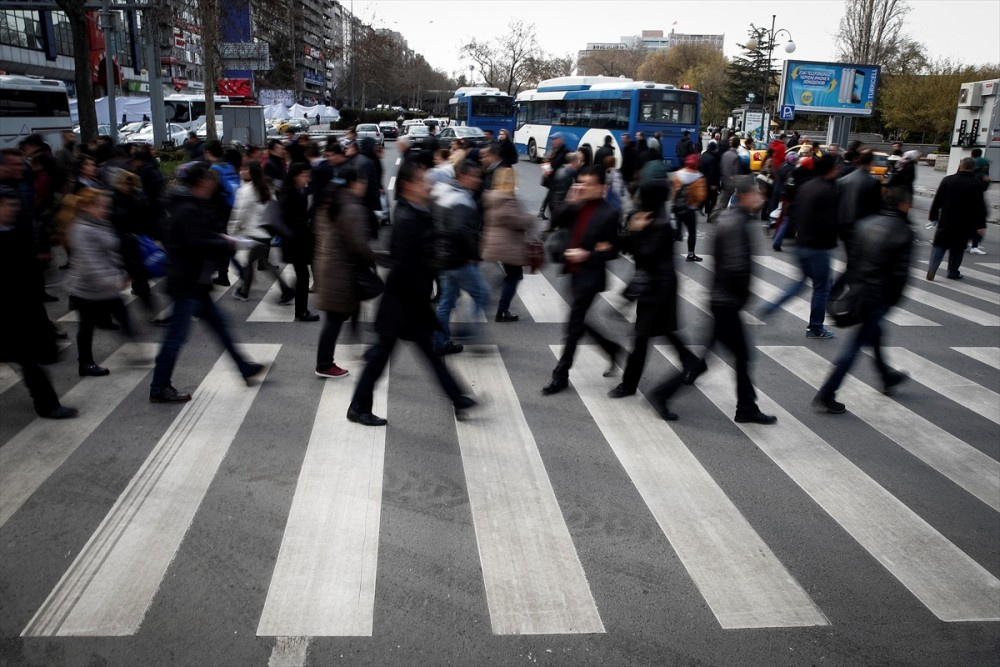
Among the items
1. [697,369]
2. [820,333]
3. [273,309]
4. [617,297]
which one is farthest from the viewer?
[617,297]

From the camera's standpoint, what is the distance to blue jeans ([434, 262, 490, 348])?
711 cm

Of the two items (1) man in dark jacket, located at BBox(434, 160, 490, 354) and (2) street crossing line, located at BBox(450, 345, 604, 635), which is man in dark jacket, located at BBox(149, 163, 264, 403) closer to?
(1) man in dark jacket, located at BBox(434, 160, 490, 354)

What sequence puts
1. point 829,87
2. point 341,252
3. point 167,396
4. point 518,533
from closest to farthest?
point 518,533 → point 341,252 → point 167,396 → point 829,87

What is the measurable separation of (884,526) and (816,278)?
4324 millimetres

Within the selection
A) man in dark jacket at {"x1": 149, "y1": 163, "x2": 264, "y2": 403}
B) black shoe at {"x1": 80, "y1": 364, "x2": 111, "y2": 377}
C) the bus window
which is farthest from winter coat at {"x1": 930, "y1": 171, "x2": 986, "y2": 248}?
the bus window

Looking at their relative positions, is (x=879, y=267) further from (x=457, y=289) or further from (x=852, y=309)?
(x=457, y=289)

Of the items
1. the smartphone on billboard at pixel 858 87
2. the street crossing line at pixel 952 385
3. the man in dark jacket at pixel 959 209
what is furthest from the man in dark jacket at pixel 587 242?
the smartphone on billboard at pixel 858 87

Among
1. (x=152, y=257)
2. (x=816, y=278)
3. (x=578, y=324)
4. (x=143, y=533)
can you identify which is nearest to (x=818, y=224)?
(x=816, y=278)

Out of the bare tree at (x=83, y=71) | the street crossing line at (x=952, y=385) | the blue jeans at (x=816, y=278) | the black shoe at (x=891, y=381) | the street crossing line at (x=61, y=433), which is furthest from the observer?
the bare tree at (x=83, y=71)

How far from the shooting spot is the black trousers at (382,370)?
5.74m

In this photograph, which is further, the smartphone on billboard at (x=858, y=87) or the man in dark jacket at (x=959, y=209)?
the smartphone on billboard at (x=858, y=87)

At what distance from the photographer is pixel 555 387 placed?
691cm

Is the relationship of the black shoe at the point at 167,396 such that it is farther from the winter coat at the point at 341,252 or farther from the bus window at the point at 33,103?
the bus window at the point at 33,103

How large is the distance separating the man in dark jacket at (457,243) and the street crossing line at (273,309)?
230 centimetres
